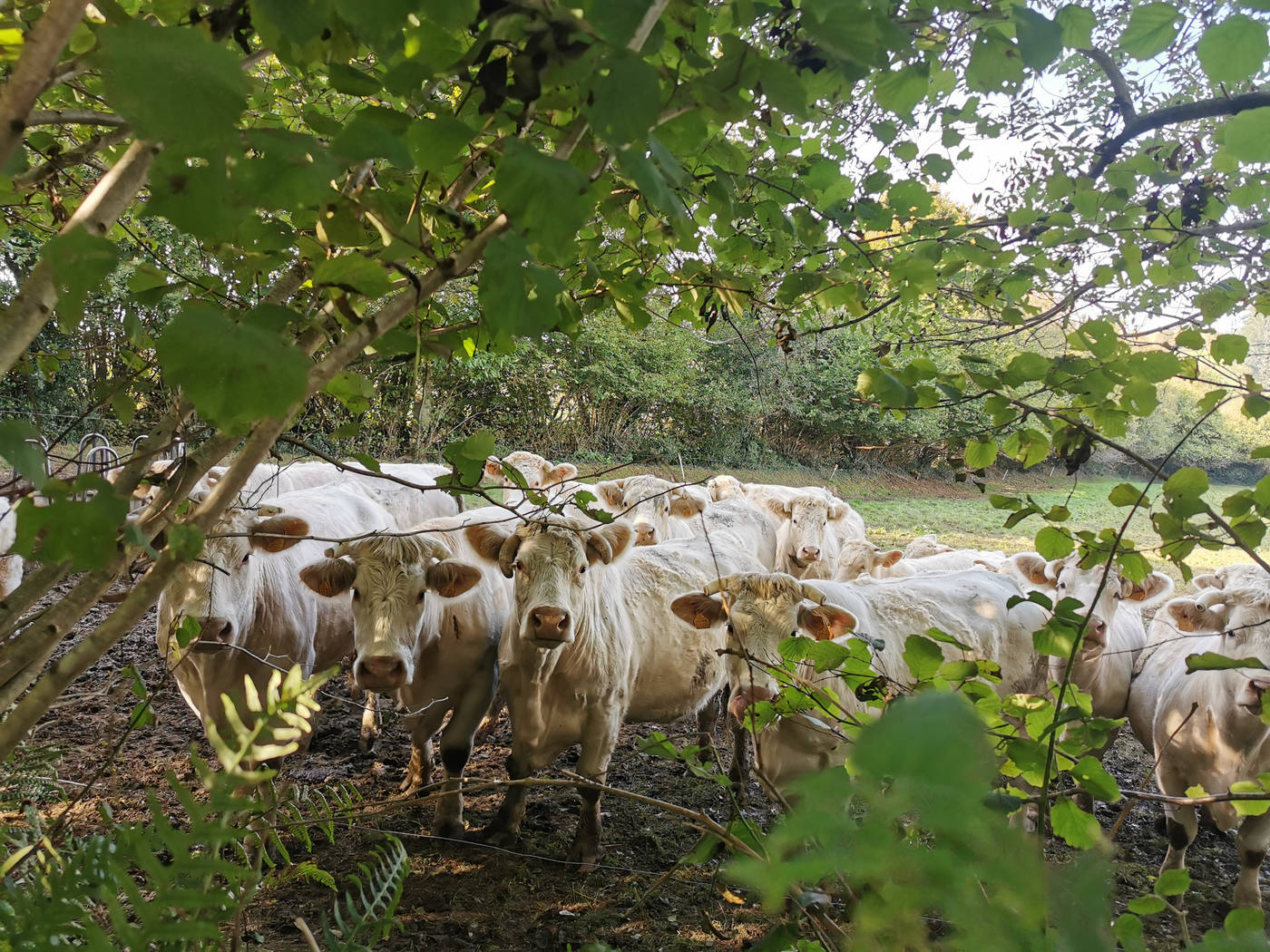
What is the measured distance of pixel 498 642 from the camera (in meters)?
4.57

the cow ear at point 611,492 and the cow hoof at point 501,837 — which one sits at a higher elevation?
the cow ear at point 611,492

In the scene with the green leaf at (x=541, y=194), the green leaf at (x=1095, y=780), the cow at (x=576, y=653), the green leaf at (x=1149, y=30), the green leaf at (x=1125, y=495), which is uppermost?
the green leaf at (x=1149, y=30)

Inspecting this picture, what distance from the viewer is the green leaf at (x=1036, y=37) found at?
3.70ft

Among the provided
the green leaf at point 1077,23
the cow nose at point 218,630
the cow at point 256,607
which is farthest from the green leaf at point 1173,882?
the cow nose at point 218,630

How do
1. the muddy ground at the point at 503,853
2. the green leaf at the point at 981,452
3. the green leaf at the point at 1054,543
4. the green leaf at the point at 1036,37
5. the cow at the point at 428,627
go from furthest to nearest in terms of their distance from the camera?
the cow at the point at 428,627
the muddy ground at the point at 503,853
the green leaf at the point at 981,452
the green leaf at the point at 1054,543
the green leaf at the point at 1036,37

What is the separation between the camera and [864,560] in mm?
7793

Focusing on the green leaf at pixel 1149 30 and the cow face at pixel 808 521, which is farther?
the cow face at pixel 808 521

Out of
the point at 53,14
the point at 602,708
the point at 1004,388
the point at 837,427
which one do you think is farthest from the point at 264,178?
the point at 837,427

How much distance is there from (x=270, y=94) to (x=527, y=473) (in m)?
6.58

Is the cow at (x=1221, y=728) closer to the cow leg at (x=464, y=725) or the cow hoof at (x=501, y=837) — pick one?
the cow hoof at (x=501, y=837)

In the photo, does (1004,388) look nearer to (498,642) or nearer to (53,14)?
(53,14)

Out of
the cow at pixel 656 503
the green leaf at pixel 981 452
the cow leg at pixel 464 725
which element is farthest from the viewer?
the cow at pixel 656 503

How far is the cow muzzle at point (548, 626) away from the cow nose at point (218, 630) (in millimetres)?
1605

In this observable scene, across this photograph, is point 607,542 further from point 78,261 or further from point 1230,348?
point 78,261
